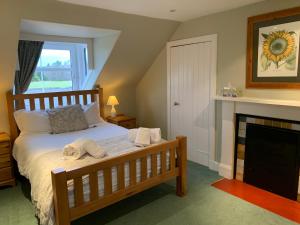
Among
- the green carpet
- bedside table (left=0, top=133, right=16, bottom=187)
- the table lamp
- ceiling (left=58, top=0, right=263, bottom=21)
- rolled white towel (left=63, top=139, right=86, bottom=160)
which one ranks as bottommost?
the green carpet

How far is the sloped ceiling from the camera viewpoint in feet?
8.73

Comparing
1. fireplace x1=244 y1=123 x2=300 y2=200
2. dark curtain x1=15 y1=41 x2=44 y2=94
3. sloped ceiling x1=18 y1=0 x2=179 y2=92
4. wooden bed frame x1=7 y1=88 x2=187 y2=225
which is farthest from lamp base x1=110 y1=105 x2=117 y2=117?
fireplace x1=244 y1=123 x2=300 y2=200

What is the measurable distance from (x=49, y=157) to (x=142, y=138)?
0.97 metres

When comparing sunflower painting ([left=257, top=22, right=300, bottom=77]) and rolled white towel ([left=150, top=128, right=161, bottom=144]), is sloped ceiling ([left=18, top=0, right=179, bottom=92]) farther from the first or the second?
rolled white towel ([left=150, top=128, right=161, bottom=144])

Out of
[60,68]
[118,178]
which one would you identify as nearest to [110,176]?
[118,178]

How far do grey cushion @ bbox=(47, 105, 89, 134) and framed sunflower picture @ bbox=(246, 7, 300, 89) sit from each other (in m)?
2.32

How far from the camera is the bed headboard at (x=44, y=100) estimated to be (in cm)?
330

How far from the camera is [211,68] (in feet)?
11.2

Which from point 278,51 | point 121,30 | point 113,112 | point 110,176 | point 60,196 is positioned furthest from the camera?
point 113,112

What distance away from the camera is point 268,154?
2.91m

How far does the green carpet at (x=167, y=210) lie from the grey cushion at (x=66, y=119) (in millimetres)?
911

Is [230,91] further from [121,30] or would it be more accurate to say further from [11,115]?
[11,115]

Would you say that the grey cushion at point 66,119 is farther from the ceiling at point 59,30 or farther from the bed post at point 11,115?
the ceiling at point 59,30

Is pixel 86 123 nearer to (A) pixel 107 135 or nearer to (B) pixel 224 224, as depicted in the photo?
(A) pixel 107 135
